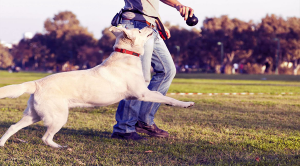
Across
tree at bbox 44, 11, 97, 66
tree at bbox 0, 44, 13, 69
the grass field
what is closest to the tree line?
tree at bbox 44, 11, 97, 66

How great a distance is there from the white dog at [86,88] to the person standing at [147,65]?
62 centimetres

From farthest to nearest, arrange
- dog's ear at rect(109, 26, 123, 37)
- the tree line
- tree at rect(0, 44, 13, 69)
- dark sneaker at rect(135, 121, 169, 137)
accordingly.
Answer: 1. tree at rect(0, 44, 13, 69)
2. the tree line
3. dark sneaker at rect(135, 121, 169, 137)
4. dog's ear at rect(109, 26, 123, 37)

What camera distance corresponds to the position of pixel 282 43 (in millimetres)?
55688

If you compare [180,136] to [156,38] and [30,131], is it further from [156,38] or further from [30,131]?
[30,131]

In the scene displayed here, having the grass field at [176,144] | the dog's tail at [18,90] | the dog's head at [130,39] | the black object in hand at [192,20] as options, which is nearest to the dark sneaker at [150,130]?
the grass field at [176,144]

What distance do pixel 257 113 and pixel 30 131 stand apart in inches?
184

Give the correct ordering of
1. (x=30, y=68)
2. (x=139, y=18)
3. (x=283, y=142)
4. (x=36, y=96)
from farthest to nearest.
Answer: (x=30, y=68) < (x=139, y=18) < (x=283, y=142) < (x=36, y=96)

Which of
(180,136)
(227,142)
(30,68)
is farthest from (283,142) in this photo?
(30,68)

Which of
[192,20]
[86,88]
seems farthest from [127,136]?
[192,20]

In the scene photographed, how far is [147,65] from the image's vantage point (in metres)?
4.78

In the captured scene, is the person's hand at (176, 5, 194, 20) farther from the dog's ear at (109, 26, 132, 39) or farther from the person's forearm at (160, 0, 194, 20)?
the dog's ear at (109, 26, 132, 39)

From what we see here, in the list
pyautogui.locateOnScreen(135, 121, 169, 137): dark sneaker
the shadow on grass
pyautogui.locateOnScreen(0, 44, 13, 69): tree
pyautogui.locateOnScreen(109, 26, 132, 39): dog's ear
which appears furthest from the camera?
pyautogui.locateOnScreen(0, 44, 13, 69): tree

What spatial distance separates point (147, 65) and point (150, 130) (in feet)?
3.15

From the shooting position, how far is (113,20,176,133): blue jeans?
4797mm
